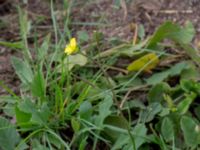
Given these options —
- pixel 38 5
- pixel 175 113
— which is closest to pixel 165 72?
pixel 175 113

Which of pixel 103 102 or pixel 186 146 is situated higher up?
pixel 103 102

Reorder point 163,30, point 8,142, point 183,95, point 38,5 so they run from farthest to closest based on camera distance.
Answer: point 38,5 → point 163,30 → point 183,95 → point 8,142

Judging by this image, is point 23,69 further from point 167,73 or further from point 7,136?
point 167,73

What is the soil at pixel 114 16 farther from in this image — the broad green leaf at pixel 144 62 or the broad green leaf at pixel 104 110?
the broad green leaf at pixel 104 110

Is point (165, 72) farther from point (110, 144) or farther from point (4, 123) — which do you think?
point (4, 123)

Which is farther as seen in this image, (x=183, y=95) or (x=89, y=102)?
(x=183, y=95)

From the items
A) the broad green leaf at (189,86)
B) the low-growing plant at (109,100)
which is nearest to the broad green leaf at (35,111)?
the low-growing plant at (109,100)
